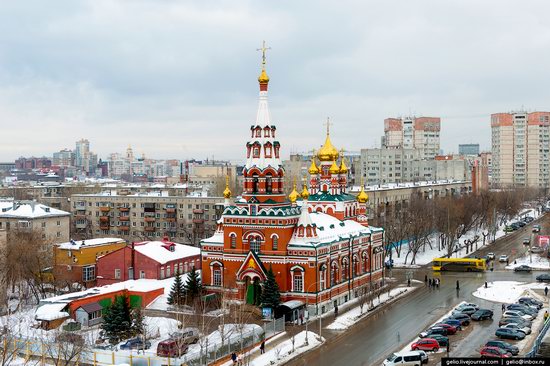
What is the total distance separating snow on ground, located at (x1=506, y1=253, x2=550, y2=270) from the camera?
67994 mm

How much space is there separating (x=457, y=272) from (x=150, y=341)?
37.2 metres

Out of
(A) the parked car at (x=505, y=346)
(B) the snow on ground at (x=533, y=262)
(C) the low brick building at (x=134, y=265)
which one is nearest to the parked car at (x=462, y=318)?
(A) the parked car at (x=505, y=346)

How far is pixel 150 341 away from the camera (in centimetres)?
3912

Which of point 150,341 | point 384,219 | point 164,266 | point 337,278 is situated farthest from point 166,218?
point 150,341

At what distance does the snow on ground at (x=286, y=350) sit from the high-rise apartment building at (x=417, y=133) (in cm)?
15549

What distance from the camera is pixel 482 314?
4484 cm

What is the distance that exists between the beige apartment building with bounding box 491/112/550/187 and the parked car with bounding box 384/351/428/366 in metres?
148

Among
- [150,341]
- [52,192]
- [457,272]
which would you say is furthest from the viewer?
[52,192]

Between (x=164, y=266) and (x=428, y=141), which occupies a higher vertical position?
(x=428, y=141)

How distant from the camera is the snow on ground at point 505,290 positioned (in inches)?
2075

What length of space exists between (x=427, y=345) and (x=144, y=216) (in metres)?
56.9

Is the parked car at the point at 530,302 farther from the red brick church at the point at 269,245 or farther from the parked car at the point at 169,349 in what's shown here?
the parked car at the point at 169,349

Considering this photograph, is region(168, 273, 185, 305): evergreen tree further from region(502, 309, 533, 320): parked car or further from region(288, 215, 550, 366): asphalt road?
region(502, 309, 533, 320): parked car

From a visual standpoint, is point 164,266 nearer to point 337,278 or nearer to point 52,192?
point 337,278
